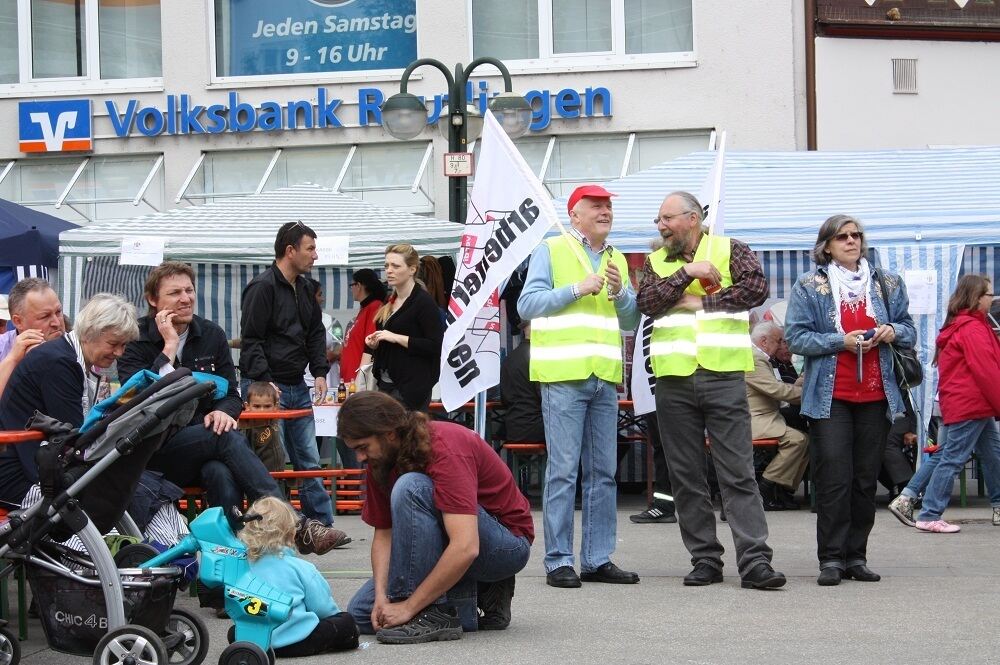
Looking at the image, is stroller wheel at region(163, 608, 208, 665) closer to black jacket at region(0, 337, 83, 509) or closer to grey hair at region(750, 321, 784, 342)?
black jacket at region(0, 337, 83, 509)

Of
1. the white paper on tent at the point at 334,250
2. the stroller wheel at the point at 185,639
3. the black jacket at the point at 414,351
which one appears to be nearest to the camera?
the stroller wheel at the point at 185,639

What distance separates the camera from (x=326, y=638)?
5879mm

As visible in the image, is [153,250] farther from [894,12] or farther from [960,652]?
[894,12]

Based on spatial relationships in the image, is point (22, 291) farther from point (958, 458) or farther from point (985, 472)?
point (985, 472)

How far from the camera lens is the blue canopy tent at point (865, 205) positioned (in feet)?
39.7

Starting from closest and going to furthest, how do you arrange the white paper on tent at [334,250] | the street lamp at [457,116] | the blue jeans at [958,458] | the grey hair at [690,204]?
the grey hair at [690,204]
the blue jeans at [958,458]
the white paper on tent at [334,250]
the street lamp at [457,116]

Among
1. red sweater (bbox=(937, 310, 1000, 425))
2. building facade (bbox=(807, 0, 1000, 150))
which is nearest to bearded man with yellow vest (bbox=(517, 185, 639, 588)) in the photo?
red sweater (bbox=(937, 310, 1000, 425))

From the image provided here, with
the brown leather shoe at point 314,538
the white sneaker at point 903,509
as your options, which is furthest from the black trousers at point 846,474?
the white sneaker at point 903,509

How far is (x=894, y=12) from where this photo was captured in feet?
62.5

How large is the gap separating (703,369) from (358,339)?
5.35m

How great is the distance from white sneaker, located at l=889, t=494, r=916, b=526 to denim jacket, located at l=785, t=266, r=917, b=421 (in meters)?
2.70

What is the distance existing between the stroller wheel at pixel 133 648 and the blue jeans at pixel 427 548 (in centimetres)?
113

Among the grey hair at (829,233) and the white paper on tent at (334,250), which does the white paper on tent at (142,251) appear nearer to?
the white paper on tent at (334,250)

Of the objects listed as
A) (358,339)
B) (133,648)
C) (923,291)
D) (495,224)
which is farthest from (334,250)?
(133,648)
